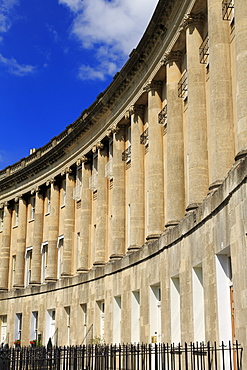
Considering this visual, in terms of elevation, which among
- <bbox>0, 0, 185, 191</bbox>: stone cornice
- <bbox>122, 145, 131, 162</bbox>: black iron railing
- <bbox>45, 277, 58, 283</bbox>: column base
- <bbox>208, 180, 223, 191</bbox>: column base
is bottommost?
<bbox>45, 277, 58, 283</bbox>: column base

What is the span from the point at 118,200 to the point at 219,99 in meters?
14.1

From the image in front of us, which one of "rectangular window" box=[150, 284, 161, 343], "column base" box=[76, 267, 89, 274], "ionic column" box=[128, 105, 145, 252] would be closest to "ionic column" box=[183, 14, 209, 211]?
"rectangular window" box=[150, 284, 161, 343]

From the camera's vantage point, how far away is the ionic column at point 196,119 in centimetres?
1994

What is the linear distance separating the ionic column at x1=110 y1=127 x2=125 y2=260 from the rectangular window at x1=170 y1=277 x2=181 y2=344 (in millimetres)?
9284

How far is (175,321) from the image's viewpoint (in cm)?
2055

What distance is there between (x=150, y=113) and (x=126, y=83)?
410 centimetres

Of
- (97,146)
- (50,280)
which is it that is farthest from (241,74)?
(50,280)

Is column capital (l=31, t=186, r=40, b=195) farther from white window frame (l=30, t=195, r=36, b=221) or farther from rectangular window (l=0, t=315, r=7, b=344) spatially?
rectangular window (l=0, t=315, r=7, b=344)

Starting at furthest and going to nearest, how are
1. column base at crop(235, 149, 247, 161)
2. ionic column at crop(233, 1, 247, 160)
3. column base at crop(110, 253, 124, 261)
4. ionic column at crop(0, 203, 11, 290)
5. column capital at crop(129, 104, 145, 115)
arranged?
1. ionic column at crop(0, 203, 11, 290)
2. column base at crop(110, 253, 124, 261)
3. column capital at crop(129, 104, 145, 115)
4. ionic column at crop(233, 1, 247, 160)
5. column base at crop(235, 149, 247, 161)

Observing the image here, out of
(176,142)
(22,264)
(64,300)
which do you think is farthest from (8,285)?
(176,142)

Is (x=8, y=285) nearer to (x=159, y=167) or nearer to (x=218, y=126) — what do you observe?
(x=159, y=167)

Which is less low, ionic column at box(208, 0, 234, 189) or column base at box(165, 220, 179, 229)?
ionic column at box(208, 0, 234, 189)

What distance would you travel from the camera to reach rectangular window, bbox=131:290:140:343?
2573cm

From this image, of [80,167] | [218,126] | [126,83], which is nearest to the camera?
[218,126]
